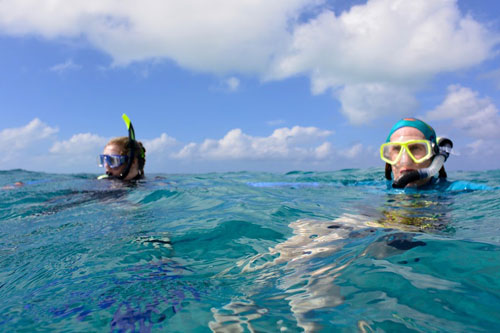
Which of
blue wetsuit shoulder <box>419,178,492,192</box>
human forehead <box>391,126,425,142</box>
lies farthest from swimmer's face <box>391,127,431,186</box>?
blue wetsuit shoulder <box>419,178,492,192</box>

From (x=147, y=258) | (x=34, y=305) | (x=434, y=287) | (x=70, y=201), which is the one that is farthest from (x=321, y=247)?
(x=70, y=201)

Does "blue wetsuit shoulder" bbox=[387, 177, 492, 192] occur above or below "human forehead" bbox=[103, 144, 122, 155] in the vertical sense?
below

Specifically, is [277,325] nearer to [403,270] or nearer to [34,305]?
[403,270]

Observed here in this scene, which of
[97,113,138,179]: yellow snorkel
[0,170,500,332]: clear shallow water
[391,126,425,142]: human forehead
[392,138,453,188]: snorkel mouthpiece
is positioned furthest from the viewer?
[97,113,138,179]: yellow snorkel

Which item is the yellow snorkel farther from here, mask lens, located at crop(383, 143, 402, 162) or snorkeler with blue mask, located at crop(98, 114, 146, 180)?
mask lens, located at crop(383, 143, 402, 162)

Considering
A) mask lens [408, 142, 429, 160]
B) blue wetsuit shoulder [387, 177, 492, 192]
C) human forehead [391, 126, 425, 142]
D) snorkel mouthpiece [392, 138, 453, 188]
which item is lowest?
blue wetsuit shoulder [387, 177, 492, 192]

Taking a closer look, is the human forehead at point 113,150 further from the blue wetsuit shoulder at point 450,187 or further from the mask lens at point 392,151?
the blue wetsuit shoulder at point 450,187

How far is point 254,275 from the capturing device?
5.44ft

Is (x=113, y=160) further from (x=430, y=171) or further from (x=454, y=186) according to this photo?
(x=454, y=186)

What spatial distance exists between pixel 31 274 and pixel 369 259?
1918 mm

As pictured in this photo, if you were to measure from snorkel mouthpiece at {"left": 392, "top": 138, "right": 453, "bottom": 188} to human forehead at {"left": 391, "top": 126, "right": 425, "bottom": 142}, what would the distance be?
37cm

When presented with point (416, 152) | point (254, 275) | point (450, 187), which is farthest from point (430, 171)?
point (254, 275)

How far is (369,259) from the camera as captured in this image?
1.57 m

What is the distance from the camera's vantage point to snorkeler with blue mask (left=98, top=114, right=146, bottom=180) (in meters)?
6.81
